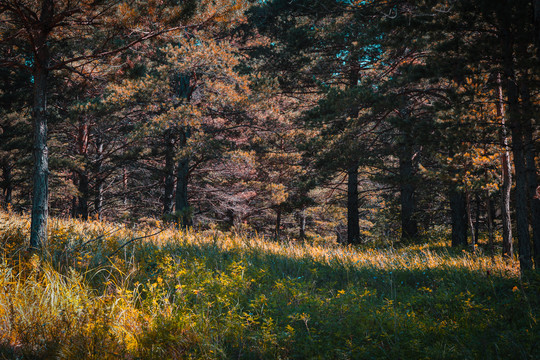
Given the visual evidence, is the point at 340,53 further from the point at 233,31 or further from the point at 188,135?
the point at 188,135

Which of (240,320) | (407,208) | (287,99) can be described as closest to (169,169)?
(287,99)

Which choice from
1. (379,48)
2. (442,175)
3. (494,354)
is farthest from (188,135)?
(494,354)

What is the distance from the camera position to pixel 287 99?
1630 cm

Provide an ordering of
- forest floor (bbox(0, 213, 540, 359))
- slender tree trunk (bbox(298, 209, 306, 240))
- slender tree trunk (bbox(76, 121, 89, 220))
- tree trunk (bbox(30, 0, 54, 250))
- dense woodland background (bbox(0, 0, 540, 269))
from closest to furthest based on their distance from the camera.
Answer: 1. forest floor (bbox(0, 213, 540, 359))
2. tree trunk (bbox(30, 0, 54, 250))
3. dense woodland background (bbox(0, 0, 540, 269))
4. slender tree trunk (bbox(76, 121, 89, 220))
5. slender tree trunk (bbox(298, 209, 306, 240))

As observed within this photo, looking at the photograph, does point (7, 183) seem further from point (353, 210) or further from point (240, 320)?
point (240, 320)

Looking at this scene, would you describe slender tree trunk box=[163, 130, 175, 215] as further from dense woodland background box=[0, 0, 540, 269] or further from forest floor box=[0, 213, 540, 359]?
forest floor box=[0, 213, 540, 359]

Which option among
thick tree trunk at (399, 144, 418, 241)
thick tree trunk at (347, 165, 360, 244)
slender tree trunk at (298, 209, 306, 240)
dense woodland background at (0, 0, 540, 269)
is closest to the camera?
dense woodland background at (0, 0, 540, 269)

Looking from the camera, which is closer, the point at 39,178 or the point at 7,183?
the point at 39,178

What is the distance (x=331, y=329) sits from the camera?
10.1ft

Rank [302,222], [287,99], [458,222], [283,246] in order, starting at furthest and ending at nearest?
[302,222], [287,99], [458,222], [283,246]

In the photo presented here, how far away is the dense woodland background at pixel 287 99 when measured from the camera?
5.38 metres

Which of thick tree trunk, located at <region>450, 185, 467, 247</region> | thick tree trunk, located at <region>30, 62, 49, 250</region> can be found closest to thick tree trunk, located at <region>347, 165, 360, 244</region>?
thick tree trunk, located at <region>450, 185, 467, 247</region>

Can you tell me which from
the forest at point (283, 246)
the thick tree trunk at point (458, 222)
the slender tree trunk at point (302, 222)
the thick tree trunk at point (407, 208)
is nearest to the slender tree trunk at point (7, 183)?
the forest at point (283, 246)

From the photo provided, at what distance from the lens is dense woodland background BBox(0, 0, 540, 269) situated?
5379mm
